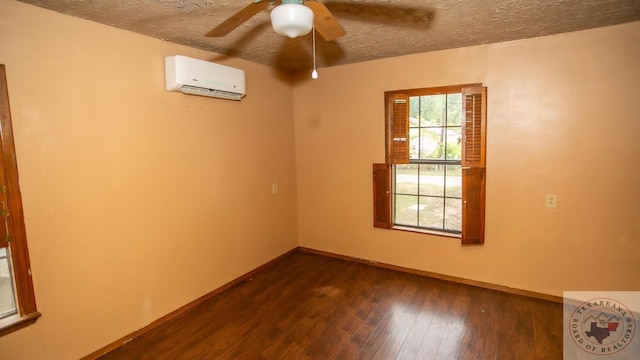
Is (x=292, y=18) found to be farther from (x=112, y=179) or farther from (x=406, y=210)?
(x=406, y=210)

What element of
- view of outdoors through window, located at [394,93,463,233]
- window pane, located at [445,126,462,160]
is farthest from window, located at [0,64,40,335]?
window pane, located at [445,126,462,160]

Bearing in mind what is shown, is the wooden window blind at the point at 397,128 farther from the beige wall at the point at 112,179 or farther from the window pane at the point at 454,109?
the beige wall at the point at 112,179

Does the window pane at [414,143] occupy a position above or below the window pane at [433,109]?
below

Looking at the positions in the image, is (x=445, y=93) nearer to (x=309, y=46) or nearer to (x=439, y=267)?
(x=309, y=46)

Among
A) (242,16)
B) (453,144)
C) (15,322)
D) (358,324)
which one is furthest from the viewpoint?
(453,144)

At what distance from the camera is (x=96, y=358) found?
7.39 feet

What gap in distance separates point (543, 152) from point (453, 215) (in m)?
1.04

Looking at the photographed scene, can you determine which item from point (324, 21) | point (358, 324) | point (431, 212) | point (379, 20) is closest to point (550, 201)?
point (431, 212)

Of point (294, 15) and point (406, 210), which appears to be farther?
point (406, 210)

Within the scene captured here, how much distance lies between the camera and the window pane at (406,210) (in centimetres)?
360

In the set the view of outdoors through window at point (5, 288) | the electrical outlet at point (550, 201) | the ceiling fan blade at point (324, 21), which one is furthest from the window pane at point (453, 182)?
the view of outdoors through window at point (5, 288)

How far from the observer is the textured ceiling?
199 centimetres

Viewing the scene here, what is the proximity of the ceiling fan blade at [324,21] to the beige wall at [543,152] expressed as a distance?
1.78 m

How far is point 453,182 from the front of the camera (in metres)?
3.36
